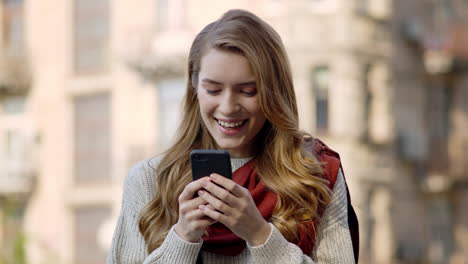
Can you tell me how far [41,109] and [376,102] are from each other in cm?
891

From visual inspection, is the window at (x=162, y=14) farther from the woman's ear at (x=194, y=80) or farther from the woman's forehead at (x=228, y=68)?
the woman's forehead at (x=228, y=68)

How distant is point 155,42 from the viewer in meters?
22.1

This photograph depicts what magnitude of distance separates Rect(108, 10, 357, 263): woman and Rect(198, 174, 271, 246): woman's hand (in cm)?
5

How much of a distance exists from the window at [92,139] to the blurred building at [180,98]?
0.10ft

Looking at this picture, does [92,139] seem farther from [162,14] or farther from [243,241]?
[243,241]

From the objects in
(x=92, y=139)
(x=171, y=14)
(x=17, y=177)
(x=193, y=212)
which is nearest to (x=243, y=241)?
(x=193, y=212)

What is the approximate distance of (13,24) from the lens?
2586 centimetres

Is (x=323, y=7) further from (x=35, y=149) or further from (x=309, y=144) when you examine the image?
(x=309, y=144)

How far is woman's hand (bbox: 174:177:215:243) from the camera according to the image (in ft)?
9.09

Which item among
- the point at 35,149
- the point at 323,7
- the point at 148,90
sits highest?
the point at 323,7

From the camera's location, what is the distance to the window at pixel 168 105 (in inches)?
873

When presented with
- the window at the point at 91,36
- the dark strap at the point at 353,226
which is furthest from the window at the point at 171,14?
the dark strap at the point at 353,226

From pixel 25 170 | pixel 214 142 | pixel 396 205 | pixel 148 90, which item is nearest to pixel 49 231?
pixel 25 170

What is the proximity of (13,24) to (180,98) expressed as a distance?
7.43m
